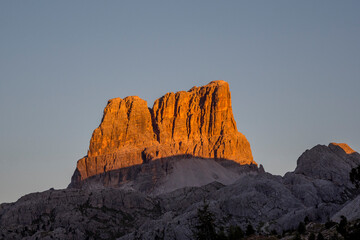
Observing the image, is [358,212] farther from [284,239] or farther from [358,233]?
[358,233]

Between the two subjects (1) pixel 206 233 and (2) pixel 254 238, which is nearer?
(2) pixel 254 238

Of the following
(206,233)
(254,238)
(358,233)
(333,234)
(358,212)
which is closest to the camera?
(358,233)

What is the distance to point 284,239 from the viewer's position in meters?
170

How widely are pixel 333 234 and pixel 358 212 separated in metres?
40.0

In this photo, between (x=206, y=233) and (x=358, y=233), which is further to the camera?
(x=206, y=233)

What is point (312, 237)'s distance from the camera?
16375 centimetres

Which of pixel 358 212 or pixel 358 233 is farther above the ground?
pixel 358 212

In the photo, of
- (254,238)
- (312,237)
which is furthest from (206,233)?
(312,237)

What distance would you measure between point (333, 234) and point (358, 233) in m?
13.1

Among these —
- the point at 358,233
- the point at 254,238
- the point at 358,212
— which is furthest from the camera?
the point at 358,212

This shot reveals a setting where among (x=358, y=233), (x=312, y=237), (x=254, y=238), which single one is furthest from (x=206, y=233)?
(x=358, y=233)

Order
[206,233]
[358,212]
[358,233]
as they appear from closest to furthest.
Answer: [358,233] < [206,233] < [358,212]

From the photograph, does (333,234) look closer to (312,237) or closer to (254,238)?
(312,237)

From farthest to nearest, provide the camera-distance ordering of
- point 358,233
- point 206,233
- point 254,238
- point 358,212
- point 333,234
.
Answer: point 358,212 < point 206,233 < point 254,238 < point 333,234 < point 358,233
